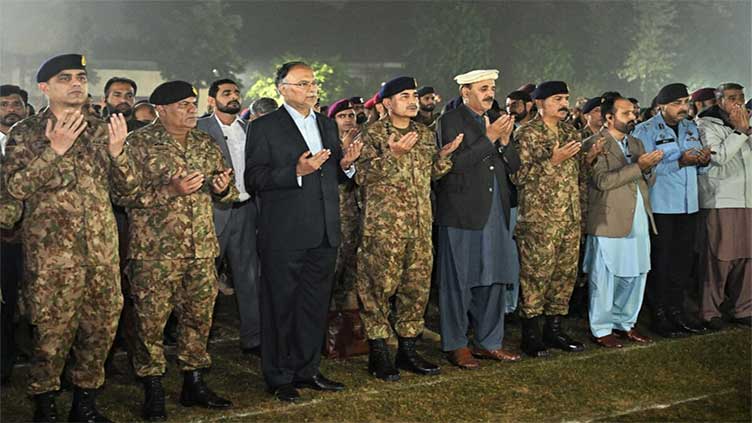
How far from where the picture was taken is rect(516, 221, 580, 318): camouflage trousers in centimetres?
695

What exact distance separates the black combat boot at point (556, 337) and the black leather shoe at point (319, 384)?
195cm

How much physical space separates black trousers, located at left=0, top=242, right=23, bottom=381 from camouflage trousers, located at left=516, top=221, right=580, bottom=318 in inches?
140

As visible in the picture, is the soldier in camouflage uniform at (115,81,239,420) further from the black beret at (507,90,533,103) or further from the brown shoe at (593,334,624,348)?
the black beret at (507,90,533,103)

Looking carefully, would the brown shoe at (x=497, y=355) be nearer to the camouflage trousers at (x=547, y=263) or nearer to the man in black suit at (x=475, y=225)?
the man in black suit at (x=475, y=225)

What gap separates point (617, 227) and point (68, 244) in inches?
165

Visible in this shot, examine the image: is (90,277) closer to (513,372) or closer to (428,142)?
(428,142)

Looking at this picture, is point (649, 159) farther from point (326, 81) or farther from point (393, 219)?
point (326, 81)

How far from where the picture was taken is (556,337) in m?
7.13

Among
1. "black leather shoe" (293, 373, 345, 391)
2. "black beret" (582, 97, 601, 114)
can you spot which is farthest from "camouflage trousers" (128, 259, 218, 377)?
"black beret" (582, 97, 601, 114)

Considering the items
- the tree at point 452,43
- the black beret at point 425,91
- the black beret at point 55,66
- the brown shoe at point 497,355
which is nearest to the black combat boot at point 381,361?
the brown shoe at point 497,355

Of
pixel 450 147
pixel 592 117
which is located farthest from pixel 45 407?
pixel 592 117

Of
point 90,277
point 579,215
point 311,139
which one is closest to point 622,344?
point 579,215

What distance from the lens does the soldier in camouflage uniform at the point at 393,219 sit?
6223 millimetres

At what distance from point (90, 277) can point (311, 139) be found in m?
1.63
